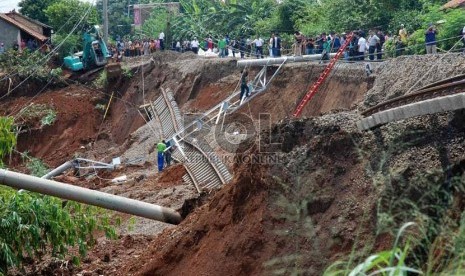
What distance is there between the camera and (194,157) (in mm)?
32344

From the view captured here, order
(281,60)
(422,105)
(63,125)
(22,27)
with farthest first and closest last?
(22,27)
(63,125)
(281,60)
(422,105)

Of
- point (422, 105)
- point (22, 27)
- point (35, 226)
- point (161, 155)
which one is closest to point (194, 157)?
point (161, 155)

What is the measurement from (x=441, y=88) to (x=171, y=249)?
19.3 ft

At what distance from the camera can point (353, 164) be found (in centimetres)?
1620

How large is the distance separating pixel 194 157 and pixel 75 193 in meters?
13.4

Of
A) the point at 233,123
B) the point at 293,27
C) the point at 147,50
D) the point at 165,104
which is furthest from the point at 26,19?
the point at 233,123

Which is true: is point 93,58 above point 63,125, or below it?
above

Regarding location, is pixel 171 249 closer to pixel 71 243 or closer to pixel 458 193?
pixel 71 243

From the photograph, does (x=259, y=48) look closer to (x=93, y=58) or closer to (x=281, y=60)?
(x=281, y=60)

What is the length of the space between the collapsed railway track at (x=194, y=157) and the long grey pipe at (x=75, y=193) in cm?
671

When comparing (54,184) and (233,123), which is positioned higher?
(54,184)

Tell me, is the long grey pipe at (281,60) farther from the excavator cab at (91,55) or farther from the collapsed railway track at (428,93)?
the collapsed railway track at (428,93)

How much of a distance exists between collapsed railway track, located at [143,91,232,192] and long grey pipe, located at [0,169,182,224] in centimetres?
671

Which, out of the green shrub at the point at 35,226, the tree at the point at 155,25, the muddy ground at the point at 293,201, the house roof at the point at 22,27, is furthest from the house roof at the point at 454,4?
the house roof at the point at 22,27
